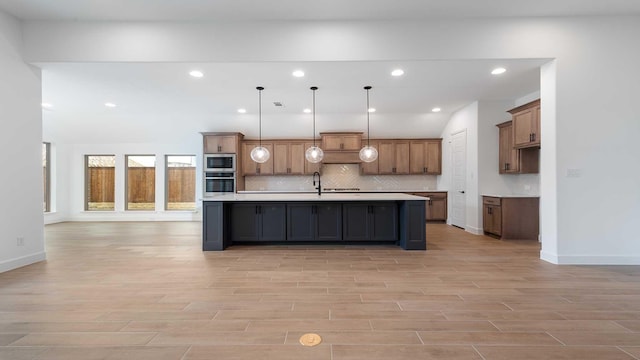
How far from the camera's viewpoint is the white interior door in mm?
6980

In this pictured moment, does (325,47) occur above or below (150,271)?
above

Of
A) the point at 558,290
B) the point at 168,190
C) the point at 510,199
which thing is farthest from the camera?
the point at 168,190

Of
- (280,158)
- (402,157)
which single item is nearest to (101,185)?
(280,158)

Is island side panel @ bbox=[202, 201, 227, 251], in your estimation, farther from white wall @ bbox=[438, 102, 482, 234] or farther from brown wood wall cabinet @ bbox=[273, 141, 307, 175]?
white wall @ bbox=[438, 102, 482, 234]

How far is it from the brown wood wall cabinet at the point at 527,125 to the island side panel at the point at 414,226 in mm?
2207

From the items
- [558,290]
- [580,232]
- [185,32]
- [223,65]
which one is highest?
[185,32]

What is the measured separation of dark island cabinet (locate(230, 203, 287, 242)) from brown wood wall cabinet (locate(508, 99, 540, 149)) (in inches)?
170

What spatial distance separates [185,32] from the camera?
404 centimetres

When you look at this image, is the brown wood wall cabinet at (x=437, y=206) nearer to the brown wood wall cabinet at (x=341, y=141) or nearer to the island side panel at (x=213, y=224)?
the brown wood wall cabinet at (x=341, y=141)

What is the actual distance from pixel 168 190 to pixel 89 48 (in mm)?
5295

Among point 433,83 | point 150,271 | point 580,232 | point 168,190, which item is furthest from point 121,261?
point 580,232

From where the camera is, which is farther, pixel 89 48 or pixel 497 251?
pixel 497 251

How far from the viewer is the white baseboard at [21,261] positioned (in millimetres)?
3768

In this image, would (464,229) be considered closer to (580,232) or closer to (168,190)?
(580,232)
